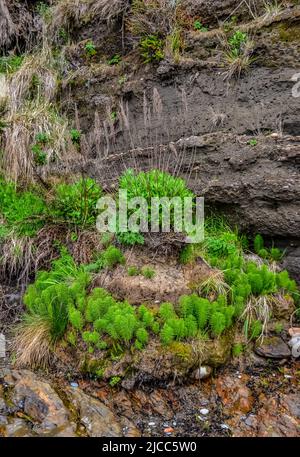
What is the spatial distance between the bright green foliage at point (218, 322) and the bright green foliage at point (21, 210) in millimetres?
2556

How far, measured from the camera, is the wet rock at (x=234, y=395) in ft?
11.0

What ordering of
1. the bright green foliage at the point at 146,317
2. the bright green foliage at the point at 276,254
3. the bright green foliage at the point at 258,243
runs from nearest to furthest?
1. the bright green foliage at the point at 146,317
2. the bright green foliage at the point at 276,254
3. the bright green foliage at the point at 258,243

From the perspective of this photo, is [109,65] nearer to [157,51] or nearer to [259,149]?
[157,51]

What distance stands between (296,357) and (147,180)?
2.24 metres

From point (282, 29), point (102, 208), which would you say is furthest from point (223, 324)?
point (282, 29)

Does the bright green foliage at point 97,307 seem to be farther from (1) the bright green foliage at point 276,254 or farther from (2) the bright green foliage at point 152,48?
(2) the bright green foliage at point 152,48

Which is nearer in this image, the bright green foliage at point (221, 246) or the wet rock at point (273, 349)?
the wet rock at point (273, 349)

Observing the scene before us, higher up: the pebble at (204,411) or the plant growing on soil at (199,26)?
the plant growing on soil at (199,26)

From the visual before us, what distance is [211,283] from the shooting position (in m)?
Answer: 4.04

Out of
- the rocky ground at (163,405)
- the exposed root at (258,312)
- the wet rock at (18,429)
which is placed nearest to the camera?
the wet rock at (18,429)

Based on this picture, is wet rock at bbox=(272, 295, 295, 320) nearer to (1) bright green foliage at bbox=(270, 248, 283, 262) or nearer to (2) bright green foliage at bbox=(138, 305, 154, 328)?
(1) bright green foliage at bbox=(270, 248, 283, 262)

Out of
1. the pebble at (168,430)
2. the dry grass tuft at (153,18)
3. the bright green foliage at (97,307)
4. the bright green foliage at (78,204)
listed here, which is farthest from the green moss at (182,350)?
the dry grass tuft at (153,18)

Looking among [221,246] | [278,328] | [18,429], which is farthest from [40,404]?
[221,246]

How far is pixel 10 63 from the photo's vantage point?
7297mm
